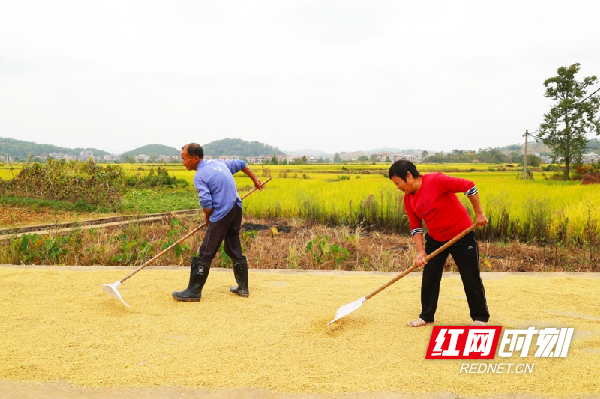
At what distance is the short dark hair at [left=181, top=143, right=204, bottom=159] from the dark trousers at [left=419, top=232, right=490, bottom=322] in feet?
6.59

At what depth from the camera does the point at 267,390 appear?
7.25ft

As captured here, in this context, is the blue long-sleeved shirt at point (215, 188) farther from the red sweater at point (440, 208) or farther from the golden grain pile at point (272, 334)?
the red sweater at point (440, 208)

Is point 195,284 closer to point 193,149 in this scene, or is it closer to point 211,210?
point 211,210

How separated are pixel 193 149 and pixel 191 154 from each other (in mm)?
46

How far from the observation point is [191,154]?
3867mm

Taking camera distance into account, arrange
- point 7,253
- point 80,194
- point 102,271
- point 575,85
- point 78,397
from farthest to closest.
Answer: point 575,85, point 80,194, point 7,253, point 102,271, point 78,397

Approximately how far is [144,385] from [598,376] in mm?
2322

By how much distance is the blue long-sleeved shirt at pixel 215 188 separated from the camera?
3756 mm

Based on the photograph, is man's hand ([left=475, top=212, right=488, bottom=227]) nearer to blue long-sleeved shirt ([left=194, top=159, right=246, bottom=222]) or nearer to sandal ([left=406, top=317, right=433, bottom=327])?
sandal ([left=406, top=317, right=433, bottom=327])

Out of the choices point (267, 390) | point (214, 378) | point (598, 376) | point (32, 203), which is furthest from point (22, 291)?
point (32, 203)

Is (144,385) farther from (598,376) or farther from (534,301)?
(534,301)

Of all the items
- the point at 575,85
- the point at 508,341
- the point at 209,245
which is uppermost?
the point at 575,85

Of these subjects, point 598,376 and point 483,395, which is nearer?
point 483,395

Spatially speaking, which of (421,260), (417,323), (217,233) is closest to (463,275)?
(421,260)
